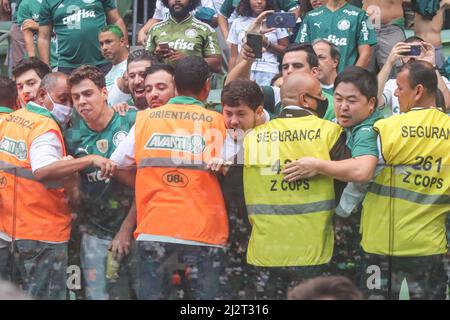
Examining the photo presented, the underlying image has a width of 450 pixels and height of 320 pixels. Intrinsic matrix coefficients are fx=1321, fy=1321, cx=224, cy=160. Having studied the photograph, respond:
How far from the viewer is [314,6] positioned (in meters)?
11.5

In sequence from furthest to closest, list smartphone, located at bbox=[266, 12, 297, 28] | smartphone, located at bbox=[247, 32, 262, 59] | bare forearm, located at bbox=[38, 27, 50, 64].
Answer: bare forearm, located at bbox=[38, 27, 50, 64]
smartphone, located at bbox=[266, 12, 297, 28]
smartphone, located at bbox=[247, 32, 262, 59]

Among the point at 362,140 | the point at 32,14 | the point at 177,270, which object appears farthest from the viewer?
the point at 32,14

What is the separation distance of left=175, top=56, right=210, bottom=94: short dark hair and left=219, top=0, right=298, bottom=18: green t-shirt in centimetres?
281

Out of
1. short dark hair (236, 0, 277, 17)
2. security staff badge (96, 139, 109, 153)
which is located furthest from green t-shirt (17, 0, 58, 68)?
security staff badge (96, 139, 109, 153)

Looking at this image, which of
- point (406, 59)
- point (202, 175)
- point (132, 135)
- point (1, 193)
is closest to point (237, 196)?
→ point (202, 175)

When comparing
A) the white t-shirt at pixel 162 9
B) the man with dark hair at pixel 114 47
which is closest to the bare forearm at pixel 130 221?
the man with dark hair at pixel 114 47

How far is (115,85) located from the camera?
1072 centimetres

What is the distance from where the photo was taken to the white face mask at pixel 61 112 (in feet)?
29.8

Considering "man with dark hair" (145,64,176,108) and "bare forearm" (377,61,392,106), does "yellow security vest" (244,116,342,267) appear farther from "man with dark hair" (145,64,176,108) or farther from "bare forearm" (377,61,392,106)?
"bare forearm" (377,61,392,106)

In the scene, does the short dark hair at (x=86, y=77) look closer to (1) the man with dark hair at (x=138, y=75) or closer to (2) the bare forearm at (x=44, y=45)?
(1) the man with dark hair at (x=138, y=75)

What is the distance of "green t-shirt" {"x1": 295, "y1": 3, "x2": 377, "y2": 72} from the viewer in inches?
432

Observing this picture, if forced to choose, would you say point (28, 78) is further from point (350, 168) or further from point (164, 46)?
point (350, 168)

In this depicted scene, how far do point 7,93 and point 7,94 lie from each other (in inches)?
0.4

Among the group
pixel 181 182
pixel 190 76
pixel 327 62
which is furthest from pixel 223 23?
pixel 181 182
